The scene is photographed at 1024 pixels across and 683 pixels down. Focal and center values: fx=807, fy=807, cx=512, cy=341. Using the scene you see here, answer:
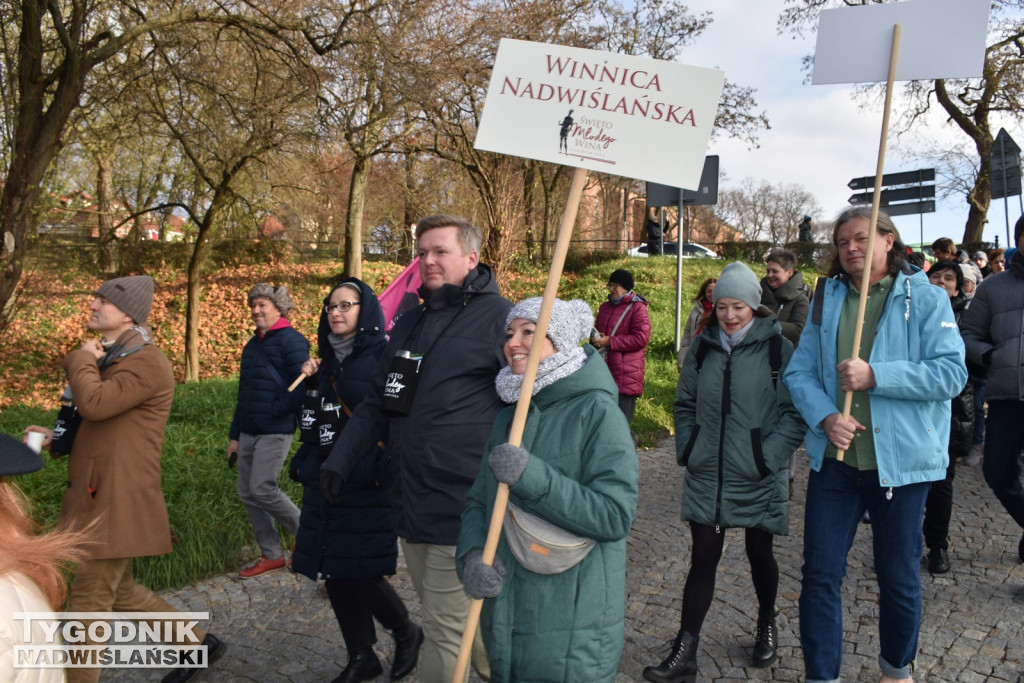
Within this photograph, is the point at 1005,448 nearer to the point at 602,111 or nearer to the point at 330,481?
the point at 602,111

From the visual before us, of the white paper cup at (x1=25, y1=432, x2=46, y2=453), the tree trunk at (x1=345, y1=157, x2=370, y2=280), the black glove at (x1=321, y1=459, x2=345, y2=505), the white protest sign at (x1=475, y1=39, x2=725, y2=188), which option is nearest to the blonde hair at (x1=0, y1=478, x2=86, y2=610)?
the white protest sign at (x1=475, y1=39, x2=725, y2=188)

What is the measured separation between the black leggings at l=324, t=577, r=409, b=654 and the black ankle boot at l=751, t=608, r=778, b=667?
5.50ft

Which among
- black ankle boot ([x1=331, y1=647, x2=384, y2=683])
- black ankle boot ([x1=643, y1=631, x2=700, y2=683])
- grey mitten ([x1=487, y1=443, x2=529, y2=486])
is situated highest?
grey mitten ([x1=487, y1=443, x2=529, y2=486])

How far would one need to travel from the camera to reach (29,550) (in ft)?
4.54

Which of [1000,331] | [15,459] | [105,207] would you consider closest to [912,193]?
[1000,331]

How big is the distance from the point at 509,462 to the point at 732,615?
8.57 feet

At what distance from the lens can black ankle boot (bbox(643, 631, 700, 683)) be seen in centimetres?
355

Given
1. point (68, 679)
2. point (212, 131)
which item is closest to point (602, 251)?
point (212, 131)

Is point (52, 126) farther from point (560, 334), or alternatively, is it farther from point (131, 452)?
point (560, 334)

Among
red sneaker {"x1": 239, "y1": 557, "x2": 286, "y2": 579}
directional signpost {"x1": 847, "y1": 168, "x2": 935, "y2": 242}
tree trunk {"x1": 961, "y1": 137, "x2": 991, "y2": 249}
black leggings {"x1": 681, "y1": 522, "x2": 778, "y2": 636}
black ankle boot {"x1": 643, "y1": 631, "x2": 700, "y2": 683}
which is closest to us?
black ankle boot {"x1": 643, "y1": 631, "x2": 700, "y2": 683}

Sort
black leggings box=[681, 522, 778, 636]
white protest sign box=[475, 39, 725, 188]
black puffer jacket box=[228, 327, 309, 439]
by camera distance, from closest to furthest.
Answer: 1. white protest sign box=[475, 39, 725, 188]
2. black leggings box=[681, 522, 778, 636]
3. black puffer jacket box=[228, 327, 309, 439]

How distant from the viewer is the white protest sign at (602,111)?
2.47 m

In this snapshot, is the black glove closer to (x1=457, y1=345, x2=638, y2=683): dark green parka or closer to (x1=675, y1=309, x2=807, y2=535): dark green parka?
(x1=457, y1=345, x2=638, y2=683): dark green parka

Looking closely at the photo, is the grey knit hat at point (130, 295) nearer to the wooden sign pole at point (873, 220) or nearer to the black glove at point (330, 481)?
the black glove at point (330, 481)
